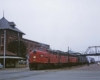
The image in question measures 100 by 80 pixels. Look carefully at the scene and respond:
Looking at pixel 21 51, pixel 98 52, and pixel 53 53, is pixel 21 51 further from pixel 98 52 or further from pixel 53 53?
pixel 98 52

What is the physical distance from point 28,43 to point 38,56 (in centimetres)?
6833

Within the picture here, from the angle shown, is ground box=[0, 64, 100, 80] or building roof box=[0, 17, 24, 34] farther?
building roof box=[0, 17, 24, 34]

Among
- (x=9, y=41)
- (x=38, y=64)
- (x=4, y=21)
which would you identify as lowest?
(x=38, y=64)

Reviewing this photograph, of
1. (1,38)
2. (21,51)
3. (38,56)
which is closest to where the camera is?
(38,56)

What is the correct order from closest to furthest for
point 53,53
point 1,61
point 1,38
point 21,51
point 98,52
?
point 53,53
point 1,61
point 21,51
point 1,38
point 98,52

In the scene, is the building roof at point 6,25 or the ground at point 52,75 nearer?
the ground at point 52,75

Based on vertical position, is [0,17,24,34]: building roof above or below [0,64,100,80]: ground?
above

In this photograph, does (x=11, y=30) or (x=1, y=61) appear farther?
(x=11, y=30)

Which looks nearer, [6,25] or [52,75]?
[52,75]

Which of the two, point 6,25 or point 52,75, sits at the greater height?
point 6,25

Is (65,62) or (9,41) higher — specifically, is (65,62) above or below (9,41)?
below

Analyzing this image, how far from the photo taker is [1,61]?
59188mm

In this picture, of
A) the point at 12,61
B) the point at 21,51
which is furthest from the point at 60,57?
the point at 21,51

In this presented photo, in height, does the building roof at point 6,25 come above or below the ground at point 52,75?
above
